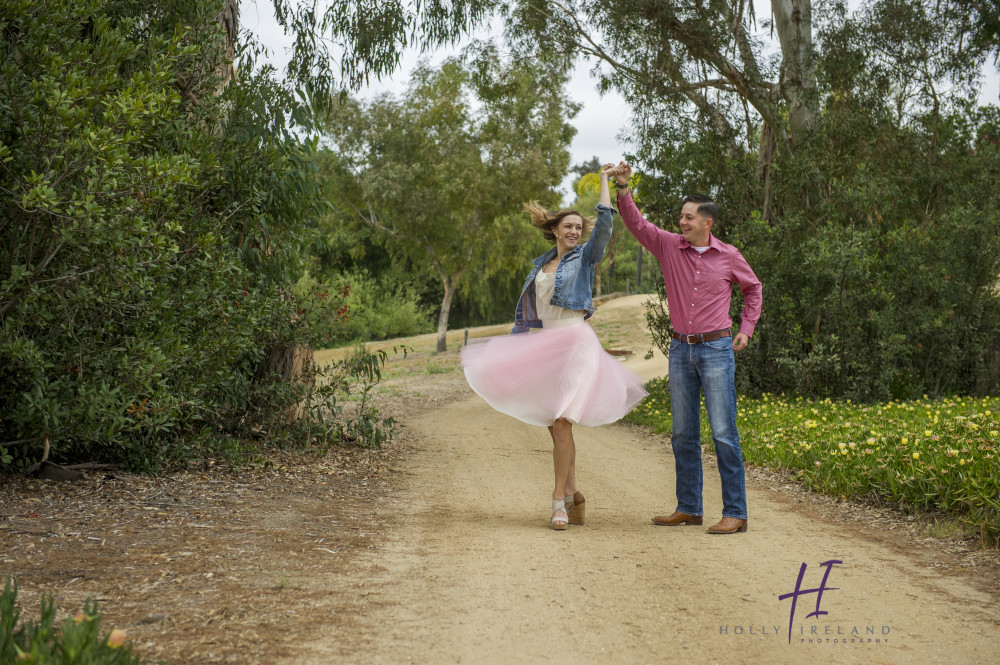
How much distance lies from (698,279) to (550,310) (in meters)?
0.97

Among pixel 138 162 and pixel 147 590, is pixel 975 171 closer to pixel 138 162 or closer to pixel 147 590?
pixel 138 162

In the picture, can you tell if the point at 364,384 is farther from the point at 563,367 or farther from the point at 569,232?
the point at 569,232

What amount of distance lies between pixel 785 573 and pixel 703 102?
959cm

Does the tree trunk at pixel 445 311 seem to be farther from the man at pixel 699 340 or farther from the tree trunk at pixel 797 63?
the man at pixel 699 340

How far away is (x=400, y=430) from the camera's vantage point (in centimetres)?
1041

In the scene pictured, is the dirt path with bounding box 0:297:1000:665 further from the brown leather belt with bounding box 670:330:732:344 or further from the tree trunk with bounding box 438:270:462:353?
the tree trunk with bounding box 438:270:462:353

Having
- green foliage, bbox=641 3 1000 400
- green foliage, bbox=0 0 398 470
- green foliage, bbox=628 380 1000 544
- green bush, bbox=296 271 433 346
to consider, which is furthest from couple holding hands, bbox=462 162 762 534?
green bush, bbox=296 271 433 346

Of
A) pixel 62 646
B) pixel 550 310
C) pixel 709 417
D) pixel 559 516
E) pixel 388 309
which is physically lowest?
pixel 559 516

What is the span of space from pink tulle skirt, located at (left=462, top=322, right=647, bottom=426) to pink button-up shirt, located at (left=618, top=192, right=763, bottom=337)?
0.59 metres

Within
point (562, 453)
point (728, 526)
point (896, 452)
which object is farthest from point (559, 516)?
point (896, 452)

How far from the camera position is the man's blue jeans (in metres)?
5.27

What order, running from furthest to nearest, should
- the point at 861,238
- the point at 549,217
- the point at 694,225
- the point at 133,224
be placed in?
the point at 861,238 → the point at 549,217 → the point at 694,225 → the point at 133,224

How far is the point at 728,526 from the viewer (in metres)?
5.20

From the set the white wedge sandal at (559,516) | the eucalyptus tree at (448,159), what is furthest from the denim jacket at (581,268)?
the eucalyptus tree at (448,159)
